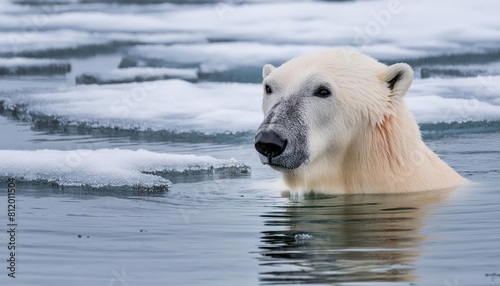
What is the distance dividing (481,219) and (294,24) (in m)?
10.5

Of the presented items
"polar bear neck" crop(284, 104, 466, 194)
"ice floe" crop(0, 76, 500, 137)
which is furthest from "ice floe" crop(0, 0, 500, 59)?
"polar bear neck" crop(284, 104, 466, 194)

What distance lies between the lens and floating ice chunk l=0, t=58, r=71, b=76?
13086mm

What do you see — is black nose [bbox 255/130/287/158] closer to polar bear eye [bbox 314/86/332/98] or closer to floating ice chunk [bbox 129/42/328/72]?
polar bear eye [bbox 314/86/332/98]

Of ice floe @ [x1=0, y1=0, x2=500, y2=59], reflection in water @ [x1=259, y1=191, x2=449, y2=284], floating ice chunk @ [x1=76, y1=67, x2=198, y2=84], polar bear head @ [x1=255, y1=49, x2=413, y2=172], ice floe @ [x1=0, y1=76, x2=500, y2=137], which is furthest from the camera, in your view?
ice floe @ [x1=0, y1=0, x2=500, y2=59]

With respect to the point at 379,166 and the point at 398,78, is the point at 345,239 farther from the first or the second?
the point at 398,78

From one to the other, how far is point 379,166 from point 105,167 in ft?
5.39

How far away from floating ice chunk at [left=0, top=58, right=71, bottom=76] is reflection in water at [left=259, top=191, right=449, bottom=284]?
314 inches

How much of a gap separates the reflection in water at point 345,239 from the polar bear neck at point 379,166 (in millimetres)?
71

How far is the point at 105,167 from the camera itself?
6402 mm

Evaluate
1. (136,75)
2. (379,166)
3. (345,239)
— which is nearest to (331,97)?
(379,166)

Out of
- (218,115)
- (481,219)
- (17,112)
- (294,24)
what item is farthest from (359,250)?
(294,24)

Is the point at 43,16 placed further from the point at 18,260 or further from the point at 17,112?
the point at 18,260

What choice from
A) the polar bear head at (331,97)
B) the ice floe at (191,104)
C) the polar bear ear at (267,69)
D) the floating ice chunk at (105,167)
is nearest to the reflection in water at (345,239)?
the polar bear head at (331,97)

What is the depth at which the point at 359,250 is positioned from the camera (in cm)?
425
